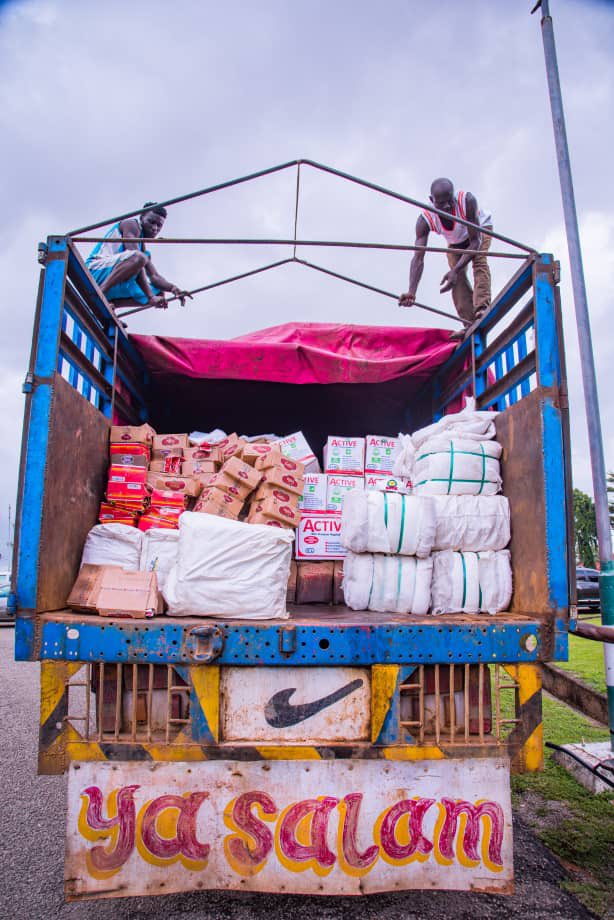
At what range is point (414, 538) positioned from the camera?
2953 millimetres

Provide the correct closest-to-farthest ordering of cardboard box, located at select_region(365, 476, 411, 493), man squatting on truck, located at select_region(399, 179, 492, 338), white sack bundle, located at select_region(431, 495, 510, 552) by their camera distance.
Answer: white sack bundle, located at select_region(431, 495, 510, 552), cardboard box, located at select_region(365, 476, 411, 493), man squatting on truck, located at select_region(399, 179, 492, 338)

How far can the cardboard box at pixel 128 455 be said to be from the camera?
3.54 metres

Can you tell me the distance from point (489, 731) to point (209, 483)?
212 centimetres

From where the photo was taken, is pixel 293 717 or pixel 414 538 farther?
pixel 414 538

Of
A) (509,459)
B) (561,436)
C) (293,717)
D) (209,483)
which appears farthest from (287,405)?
(293,717)

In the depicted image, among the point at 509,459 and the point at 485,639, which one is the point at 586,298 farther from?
the point at 485,639

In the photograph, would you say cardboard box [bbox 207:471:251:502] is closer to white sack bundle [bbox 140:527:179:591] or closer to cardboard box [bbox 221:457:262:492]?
cardboard box [bbox 221:457:262:492]

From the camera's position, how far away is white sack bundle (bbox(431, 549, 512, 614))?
9.61ft

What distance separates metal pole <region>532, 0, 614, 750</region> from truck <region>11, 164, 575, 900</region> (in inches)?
74.1

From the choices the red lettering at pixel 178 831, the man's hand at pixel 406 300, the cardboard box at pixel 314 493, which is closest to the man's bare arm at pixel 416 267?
the man's hand at pixel 406 300

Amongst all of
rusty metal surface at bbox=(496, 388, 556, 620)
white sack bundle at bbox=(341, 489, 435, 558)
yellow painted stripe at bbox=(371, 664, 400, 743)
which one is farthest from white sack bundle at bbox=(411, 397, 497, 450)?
yellow painted stripe at bbox=(371, 664, 400, 743)

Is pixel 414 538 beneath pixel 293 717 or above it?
above

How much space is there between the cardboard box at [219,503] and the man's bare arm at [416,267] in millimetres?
2219

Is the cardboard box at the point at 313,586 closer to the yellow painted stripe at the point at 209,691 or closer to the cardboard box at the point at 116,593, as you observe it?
the cardboard box at the point at 116,593
